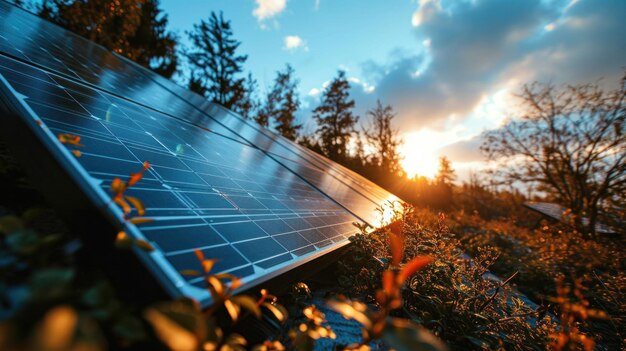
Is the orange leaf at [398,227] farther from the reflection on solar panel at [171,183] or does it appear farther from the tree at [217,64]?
the tree at [217,64]

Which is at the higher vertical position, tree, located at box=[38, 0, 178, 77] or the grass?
tree, located at box=[38, 0, 178, 77]

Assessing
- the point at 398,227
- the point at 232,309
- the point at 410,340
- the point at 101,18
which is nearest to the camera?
the point at 410,340

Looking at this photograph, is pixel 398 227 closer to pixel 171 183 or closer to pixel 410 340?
pixel 171 183

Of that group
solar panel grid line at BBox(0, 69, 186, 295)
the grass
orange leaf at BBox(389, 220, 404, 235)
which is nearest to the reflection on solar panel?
solar panel grid line at BBox(0, 69, 186, 295)

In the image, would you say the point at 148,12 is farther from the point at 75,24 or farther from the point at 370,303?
the point at 370,303

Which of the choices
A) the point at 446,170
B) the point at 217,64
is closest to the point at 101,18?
the point at 217,64

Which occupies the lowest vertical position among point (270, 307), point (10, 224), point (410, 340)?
point (270, 307)

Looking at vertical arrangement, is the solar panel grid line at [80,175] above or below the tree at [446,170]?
below

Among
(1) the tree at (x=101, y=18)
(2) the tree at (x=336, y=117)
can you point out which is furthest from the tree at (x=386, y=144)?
(1) the tree at (x=101, y=18)

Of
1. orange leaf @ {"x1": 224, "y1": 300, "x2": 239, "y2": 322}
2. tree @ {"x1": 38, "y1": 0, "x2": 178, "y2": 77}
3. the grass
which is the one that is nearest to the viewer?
the grass

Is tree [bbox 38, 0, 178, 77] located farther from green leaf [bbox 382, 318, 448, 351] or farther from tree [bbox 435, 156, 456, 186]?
tree [bbox 435, 156, 456, 186]

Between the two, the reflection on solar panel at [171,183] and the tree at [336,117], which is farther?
the tree at [336,117]

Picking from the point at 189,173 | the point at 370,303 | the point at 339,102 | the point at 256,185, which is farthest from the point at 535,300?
the point at 339,102

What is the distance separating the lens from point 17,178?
1825 millimetres
